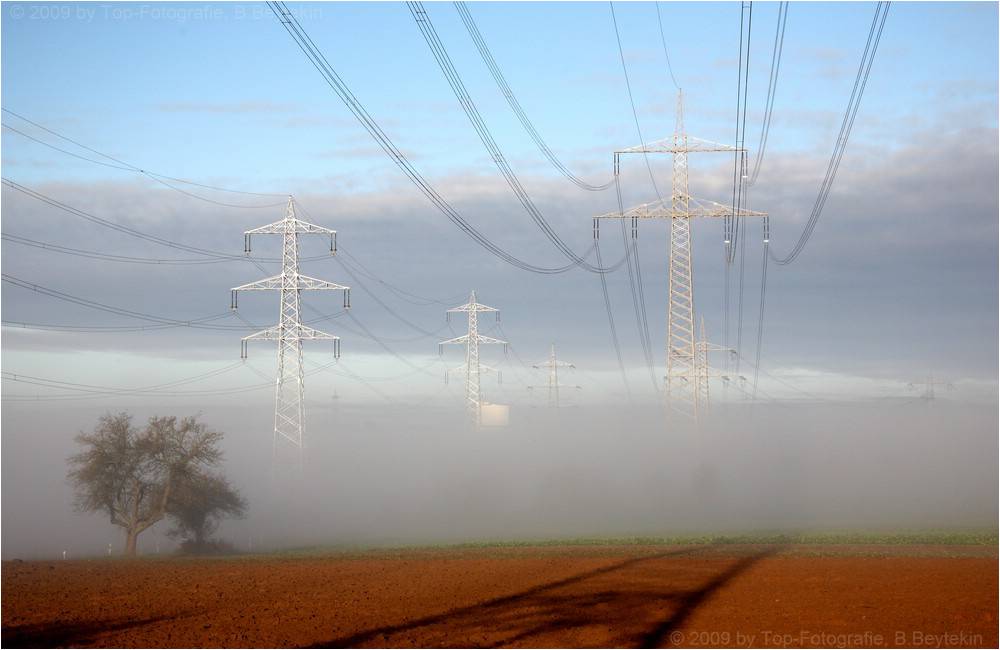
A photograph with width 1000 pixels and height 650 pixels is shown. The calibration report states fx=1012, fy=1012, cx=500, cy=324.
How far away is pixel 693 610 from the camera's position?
75.9 ft

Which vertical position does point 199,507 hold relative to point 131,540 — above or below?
above

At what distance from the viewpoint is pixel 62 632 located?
20516 millimetres

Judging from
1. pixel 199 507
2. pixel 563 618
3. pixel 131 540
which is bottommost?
pixel 131 540

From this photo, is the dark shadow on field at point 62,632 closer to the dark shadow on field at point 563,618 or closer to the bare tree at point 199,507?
the dark shadow on field at point 563,618

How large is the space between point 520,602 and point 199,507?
3038 centimetres

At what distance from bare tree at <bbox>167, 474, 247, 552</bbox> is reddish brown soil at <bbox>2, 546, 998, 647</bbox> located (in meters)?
13.9

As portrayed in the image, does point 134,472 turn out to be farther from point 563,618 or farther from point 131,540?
point 563,618

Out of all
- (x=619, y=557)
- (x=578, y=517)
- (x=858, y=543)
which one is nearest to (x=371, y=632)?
(x=619, y=557)

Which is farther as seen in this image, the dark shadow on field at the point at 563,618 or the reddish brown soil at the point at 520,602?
the reddish brown soil at the point at 520,602

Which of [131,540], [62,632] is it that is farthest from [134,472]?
[62,632]

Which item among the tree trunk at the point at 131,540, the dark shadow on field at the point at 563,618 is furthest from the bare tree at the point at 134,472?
the dark shadow on field at the point at 563,618

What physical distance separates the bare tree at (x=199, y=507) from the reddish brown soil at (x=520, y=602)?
13.9 meters

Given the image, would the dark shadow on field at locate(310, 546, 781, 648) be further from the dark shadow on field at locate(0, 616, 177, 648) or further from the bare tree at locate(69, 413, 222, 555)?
the bare tree at locate(69, 413, 222, 555)

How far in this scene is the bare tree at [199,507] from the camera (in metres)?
49.7
